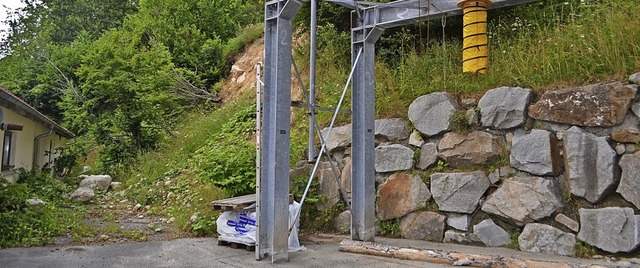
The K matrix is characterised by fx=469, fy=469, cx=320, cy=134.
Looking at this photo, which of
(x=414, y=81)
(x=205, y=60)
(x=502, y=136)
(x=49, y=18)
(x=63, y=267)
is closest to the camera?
(x=63, y=267)

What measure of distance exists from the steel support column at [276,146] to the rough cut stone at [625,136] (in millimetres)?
3456

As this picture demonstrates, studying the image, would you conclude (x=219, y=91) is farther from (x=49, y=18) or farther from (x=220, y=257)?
(x=49, y=18)

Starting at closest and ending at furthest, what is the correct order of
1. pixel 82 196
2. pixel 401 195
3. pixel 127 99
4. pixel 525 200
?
pixel 525 200, pixel 401 195, pixel 82 196, pixel 127 99

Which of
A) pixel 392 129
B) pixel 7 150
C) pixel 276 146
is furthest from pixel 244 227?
pixel 7 150

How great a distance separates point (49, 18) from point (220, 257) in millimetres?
32492

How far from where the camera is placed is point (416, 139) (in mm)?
6453

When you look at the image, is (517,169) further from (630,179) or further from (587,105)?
(630,179)

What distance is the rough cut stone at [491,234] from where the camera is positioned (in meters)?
5.44

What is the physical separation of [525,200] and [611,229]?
0.87m

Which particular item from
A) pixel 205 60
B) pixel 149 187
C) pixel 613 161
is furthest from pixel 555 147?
pixel 205 60

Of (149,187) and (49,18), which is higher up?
(49,18)

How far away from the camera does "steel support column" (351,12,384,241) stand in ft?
19.0

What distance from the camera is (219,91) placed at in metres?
14.6

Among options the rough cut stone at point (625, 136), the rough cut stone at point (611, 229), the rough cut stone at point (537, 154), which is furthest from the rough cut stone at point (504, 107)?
the rough cut stone at point (611, 229)
